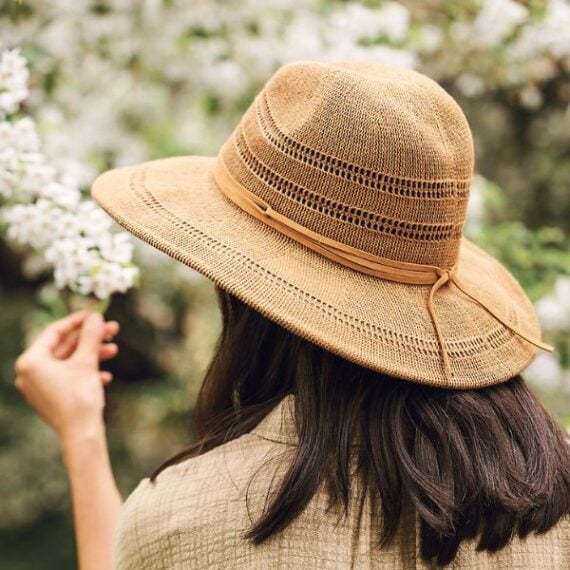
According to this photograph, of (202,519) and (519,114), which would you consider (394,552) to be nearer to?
(202,519)

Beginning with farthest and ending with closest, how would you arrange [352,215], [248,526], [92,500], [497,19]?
[497,19] < [92,500] < [352,215] < [248,526]

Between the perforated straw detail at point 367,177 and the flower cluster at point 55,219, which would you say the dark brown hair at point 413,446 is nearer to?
the perforated straw detail at point 367,177

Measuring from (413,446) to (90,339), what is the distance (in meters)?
0.73

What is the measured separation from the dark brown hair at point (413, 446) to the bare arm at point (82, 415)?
1.11ft

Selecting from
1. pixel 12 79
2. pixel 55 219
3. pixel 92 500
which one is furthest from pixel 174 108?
pixel 92 500

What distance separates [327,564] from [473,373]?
34 cm

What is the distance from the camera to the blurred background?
2.60 meters

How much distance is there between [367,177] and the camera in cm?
117

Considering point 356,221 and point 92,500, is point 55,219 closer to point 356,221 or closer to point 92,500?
point 92,500

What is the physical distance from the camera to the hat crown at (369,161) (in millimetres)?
1162

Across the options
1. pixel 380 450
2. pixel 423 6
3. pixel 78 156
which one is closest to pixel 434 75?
pixel 423 6

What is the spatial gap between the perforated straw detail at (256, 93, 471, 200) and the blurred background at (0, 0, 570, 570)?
3.39ft

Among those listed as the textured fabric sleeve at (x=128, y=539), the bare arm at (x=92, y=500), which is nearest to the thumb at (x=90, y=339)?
the bare arm at (x=92, y=500)

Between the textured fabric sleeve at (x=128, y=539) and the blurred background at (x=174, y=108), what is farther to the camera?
the blurred background at (x=174, y=108)
